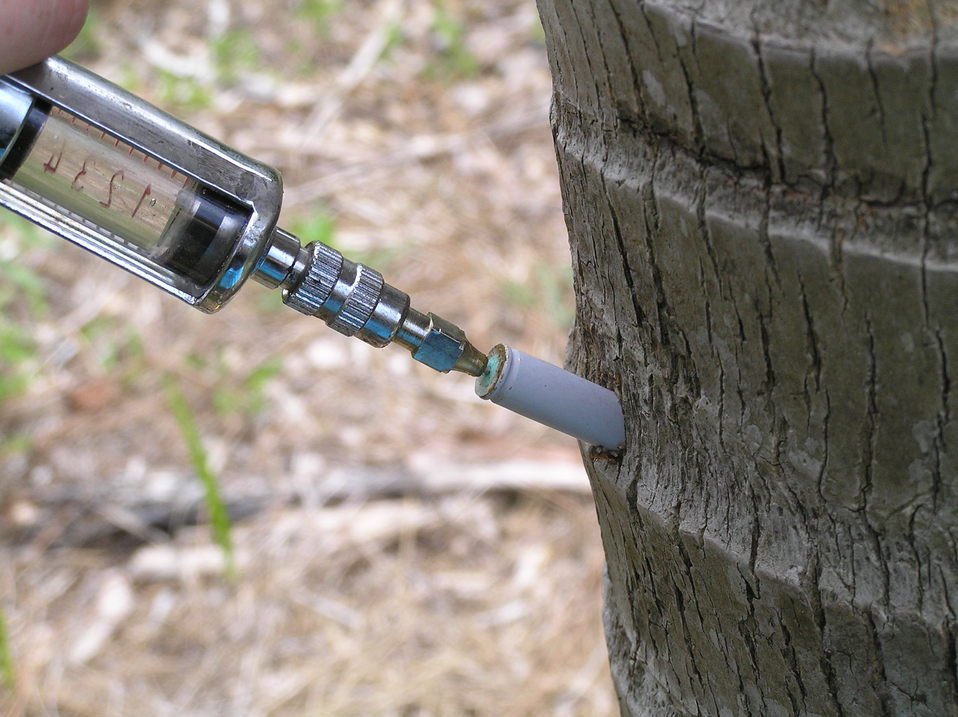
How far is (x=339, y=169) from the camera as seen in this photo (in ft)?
9.35

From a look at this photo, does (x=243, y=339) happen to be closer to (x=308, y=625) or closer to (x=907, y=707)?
(x=308, y=625)

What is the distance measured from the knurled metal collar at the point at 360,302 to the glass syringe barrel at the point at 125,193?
88 millimetres

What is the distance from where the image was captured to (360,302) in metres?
0.72

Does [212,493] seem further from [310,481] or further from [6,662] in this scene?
[6,662]

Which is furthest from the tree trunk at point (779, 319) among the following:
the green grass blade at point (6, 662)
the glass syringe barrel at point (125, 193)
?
the green grass blade at point (6, 662)

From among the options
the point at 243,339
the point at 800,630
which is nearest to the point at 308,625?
the point at 243,339

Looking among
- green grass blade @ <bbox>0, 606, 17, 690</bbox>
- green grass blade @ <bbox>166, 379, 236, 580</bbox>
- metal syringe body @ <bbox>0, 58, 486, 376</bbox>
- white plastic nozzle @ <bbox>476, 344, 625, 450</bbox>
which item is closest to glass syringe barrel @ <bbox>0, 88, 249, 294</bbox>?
metal syringe body @ <bbox>0, 58, 486, 376</bbox>

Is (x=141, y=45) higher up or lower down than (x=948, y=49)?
lower down

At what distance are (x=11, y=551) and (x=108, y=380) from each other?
46 centimetres

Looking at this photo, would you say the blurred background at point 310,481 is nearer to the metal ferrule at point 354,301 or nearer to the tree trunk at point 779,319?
the metal ferrule at point 354,301

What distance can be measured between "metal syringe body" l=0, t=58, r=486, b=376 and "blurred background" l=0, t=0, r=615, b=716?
105cm

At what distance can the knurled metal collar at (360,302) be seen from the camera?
2.36 feet

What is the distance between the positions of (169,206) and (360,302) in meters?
0.17

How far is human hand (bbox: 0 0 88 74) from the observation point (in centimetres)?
61
